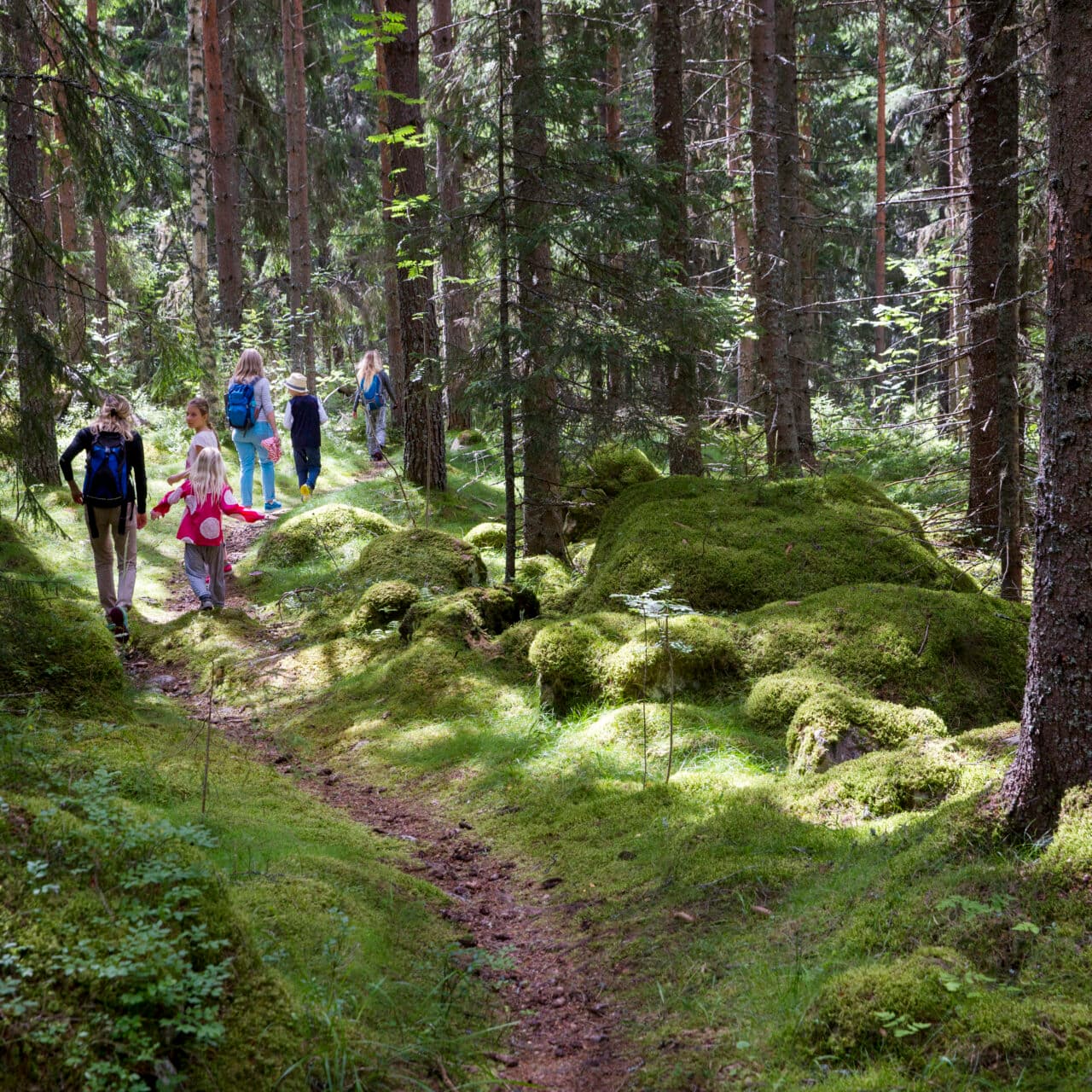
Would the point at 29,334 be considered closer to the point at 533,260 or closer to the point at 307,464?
the point at 533,260

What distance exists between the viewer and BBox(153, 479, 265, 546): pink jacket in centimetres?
1002

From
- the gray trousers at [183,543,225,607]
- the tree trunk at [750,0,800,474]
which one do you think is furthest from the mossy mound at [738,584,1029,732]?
the gray trousers at [183,543,225,607]

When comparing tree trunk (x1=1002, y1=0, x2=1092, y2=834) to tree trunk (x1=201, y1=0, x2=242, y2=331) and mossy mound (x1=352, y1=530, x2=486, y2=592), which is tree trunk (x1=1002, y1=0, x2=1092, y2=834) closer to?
mossy mound (x1=352, y1=530, x2=486, y2=592)

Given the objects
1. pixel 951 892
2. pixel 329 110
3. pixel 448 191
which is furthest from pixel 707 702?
pixel 329 110

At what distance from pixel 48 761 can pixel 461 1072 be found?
2.30 meters

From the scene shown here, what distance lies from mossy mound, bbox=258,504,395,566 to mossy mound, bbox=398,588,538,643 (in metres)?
3.45

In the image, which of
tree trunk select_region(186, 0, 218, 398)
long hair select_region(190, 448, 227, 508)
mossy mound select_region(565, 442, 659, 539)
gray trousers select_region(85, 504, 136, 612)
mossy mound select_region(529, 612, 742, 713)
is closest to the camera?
mossy mound select_region(529, 612, 742, 713)

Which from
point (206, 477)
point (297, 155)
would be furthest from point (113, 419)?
point (297, 155)

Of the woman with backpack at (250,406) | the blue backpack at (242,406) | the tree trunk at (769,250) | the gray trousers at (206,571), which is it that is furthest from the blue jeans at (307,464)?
the tree trunk at (769,250)

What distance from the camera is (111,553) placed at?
9.71 metres

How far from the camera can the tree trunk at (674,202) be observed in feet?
34.9

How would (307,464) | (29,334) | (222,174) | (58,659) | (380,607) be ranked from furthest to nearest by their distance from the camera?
(222,174)
(307,464)
(380,607)
(58,659)
(29,334)

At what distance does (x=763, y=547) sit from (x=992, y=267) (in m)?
3.50

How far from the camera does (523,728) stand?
7.24 meters
